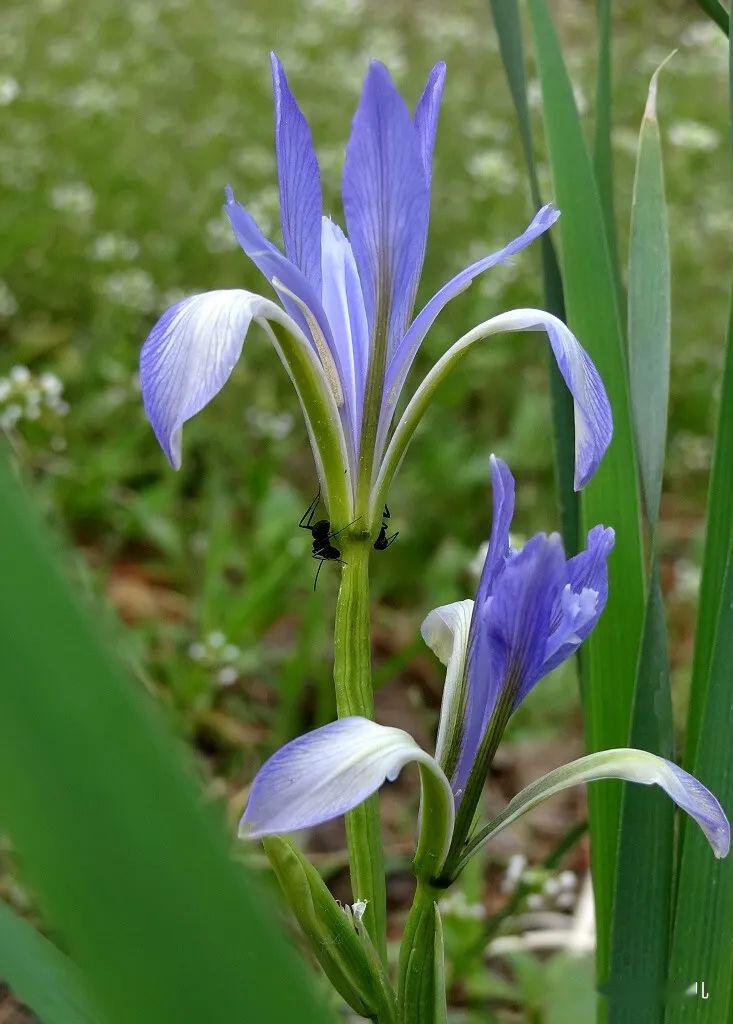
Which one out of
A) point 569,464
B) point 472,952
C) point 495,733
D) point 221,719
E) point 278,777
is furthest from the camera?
point 221,719

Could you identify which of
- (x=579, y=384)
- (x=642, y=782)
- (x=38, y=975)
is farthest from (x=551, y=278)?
(x=38, y=975)

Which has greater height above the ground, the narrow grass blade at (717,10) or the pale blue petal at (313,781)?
the narrow grass blade at (717,10)

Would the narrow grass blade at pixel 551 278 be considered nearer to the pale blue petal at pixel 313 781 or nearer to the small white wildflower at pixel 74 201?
the pale blue petal at pixel 313 781

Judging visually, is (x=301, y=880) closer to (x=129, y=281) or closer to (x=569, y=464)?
(x=569, y=464)

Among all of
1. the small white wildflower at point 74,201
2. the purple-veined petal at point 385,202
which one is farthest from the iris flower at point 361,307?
the small white wildflower at point 74,201

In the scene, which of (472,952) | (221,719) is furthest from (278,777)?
(221,719)

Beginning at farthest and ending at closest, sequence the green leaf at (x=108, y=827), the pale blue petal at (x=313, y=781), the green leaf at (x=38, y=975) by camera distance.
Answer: the green leaf at (x=38, y=975)
the pale blue petal at (x=313, y=781)
the green leaf at (x=108, y=827)
